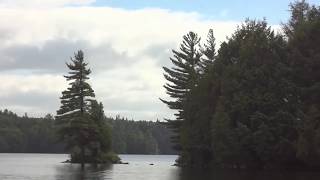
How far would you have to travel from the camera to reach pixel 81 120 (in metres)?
110

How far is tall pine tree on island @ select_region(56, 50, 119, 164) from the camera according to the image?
363 feet

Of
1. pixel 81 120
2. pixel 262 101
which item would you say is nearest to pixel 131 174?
pixel 262 101

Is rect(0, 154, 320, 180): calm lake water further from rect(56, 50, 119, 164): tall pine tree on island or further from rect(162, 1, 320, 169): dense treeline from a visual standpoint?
rect(56, 50, 119, 164): tall pine tree on island

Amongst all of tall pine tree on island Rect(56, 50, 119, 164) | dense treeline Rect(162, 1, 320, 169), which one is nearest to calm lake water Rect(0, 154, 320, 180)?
dense treeline Rect(162, 1, 320, 169)

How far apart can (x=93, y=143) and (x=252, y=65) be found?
1591 inches

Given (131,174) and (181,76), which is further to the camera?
(181,76)

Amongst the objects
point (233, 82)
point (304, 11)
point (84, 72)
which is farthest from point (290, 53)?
point (84, 72)

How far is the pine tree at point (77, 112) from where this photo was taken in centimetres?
11031

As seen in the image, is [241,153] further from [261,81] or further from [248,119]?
[261,81]

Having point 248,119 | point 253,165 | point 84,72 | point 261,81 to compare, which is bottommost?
point 253,165

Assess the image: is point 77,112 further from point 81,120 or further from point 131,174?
point 131,174

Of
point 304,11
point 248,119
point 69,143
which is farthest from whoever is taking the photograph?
point 69,143

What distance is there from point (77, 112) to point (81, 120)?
3.22 meters

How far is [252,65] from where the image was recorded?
85.0 meters
